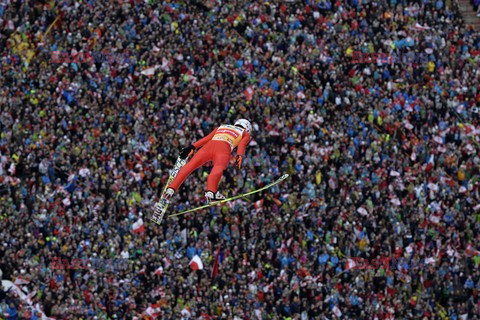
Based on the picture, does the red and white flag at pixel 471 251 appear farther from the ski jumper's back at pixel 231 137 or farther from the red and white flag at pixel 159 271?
the ski jumper's back at pixel 231 137

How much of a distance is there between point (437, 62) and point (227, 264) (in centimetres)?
1434

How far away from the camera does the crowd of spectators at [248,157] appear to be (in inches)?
1698

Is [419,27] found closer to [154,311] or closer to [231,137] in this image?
[154,311]

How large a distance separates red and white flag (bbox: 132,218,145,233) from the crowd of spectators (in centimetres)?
24

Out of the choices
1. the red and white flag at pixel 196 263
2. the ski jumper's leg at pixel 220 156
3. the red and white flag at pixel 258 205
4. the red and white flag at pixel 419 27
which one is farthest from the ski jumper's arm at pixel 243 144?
the red and white flag at pixel 419 27

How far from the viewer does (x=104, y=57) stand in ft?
170

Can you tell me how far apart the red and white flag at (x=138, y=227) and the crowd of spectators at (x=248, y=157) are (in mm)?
241

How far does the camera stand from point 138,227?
4419 centimetres

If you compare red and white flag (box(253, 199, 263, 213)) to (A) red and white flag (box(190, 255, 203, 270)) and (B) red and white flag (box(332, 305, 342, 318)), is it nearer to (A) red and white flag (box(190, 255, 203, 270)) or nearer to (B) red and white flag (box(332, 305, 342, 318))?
(A) red and white flag (box(190, 255, 203, 270))

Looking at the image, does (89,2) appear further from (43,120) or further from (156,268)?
(156,268)

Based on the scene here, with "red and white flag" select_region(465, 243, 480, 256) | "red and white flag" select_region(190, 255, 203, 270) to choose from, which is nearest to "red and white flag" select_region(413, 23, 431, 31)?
"red and white flag" select_region(465, 243, 480, 256)

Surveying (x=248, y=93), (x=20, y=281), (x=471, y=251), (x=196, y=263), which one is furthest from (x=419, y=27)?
(x=20, y=281)

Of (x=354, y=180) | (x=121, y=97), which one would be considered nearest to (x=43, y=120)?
(x=121, y=97)

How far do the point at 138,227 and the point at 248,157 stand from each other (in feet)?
15.7
